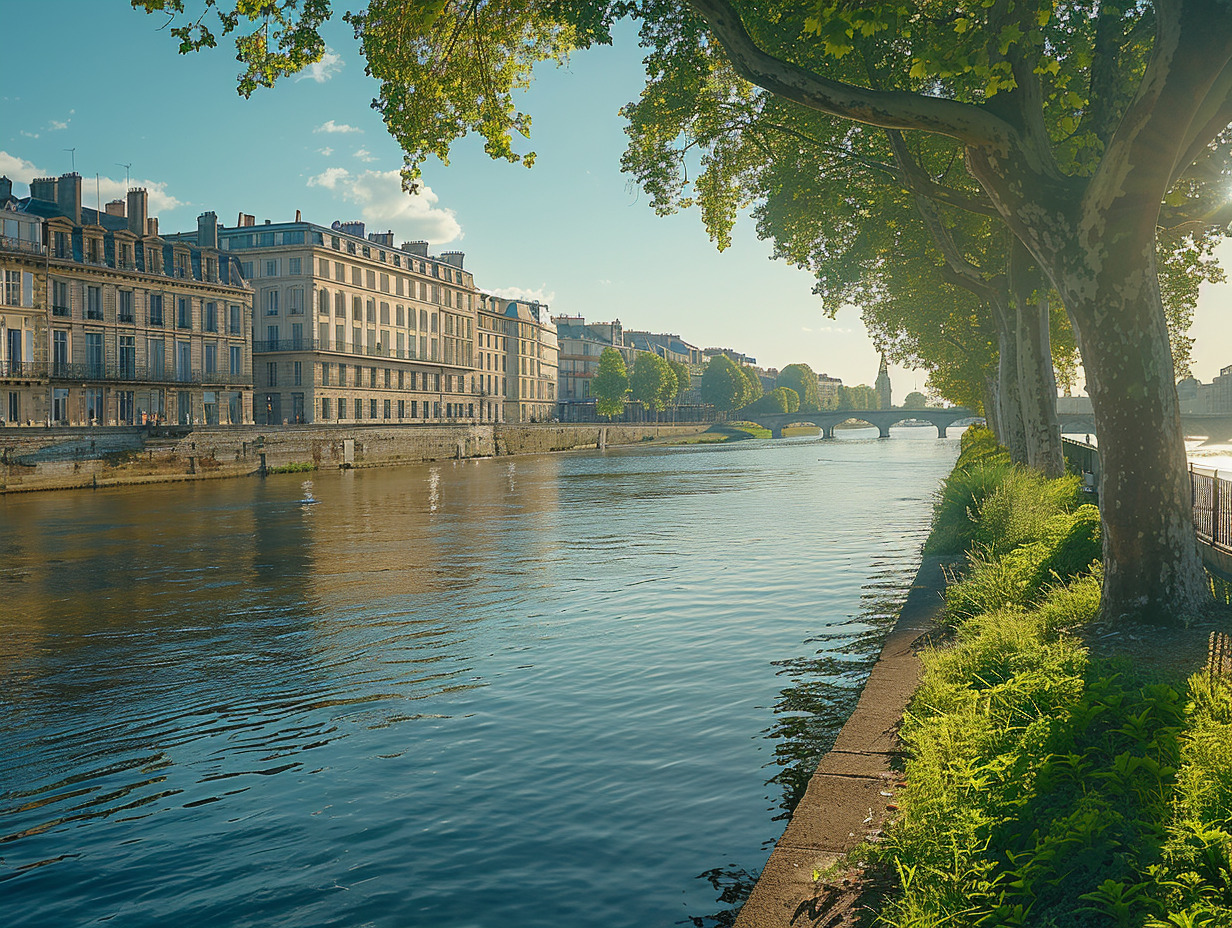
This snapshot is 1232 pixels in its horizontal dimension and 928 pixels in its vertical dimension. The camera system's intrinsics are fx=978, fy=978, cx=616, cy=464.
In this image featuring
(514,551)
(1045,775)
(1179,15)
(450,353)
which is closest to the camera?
(1045,775)

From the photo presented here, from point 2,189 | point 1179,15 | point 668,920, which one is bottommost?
point 668,920

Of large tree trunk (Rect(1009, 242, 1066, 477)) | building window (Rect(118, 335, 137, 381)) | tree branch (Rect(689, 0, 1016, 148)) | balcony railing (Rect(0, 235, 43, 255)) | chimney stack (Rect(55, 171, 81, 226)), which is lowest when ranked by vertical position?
large tree trunk (Rect(1009, 242, 1066, 477))

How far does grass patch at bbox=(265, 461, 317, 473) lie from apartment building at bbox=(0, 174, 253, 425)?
31.9 feet

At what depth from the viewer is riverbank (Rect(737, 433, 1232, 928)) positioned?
4.42 metres

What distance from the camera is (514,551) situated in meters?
24.3

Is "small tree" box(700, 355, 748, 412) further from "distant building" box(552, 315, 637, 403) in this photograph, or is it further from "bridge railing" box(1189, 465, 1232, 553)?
"bridge railing" box(1189, 465, 1232, 553)

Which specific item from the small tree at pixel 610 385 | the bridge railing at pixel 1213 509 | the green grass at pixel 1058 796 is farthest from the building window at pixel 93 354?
the small tree at pixel 610 385

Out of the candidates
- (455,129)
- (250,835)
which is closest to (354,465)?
(455,129)

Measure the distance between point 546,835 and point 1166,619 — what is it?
6072 mm

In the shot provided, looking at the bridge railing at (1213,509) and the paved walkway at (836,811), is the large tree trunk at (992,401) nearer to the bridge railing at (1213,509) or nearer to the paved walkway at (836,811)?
the bridge railing at (1213,509)

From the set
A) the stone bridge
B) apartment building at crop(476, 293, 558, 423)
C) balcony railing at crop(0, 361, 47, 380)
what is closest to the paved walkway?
balcony railing at crop(0, 361, 47, 380)

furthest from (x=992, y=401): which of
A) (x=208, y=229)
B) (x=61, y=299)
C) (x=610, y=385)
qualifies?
(x=610, y=385)

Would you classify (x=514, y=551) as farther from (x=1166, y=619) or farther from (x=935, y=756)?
(x=935, y=756)

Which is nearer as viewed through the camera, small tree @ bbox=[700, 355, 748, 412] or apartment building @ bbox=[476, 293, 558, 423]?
apartment building @ bbox=[476, 293, 558, 423]
